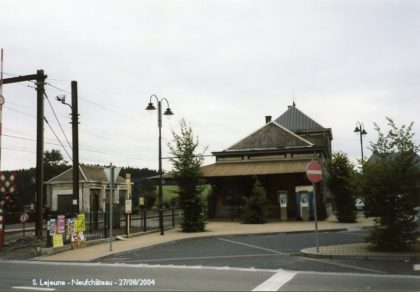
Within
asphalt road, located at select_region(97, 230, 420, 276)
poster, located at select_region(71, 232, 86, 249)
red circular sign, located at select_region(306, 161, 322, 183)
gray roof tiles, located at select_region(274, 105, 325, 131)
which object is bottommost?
asphalt road, located at select_region(97, 230, 420, 276)

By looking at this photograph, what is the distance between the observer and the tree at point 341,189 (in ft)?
89.1

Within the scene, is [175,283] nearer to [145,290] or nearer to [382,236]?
[145,290]

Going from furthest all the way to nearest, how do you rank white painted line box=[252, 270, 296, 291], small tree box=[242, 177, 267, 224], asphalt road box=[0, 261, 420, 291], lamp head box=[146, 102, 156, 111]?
1. small tree box=[242, 177, 267, 224]
2. lamp head box=[146, 102, 156, 111]
3. asphalt road box=[0, 261, 420, 291]
4. white painted line box=[252, 270, 296, 291]

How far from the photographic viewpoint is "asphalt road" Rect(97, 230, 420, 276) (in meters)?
11.5

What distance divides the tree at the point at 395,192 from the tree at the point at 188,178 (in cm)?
1145

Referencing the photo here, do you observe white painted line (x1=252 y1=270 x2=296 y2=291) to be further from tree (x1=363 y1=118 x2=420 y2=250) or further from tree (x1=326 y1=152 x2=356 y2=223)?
tree (x1=326 y1=152 x2=356 y2=223)

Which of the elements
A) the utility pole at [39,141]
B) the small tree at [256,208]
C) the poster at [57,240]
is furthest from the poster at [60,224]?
the small tree at [256,208]

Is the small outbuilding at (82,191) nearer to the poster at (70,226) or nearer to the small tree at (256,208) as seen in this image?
the small tree at (256,208)

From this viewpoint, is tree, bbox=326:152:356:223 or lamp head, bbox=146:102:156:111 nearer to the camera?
lamp head, bbox=146:102:156:111

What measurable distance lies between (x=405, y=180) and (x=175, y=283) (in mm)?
7572

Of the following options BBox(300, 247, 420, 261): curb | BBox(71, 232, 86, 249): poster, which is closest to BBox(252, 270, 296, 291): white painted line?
BBox(300, 247, 420, 261): curb

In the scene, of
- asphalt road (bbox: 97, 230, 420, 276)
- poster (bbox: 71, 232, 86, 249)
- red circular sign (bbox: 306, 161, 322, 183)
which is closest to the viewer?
asphalt road (bbox: 97, 230, 420, 276)

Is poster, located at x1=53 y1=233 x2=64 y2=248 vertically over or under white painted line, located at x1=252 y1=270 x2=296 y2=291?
over

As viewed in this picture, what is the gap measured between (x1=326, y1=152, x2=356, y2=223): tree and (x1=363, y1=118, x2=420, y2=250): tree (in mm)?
13420
